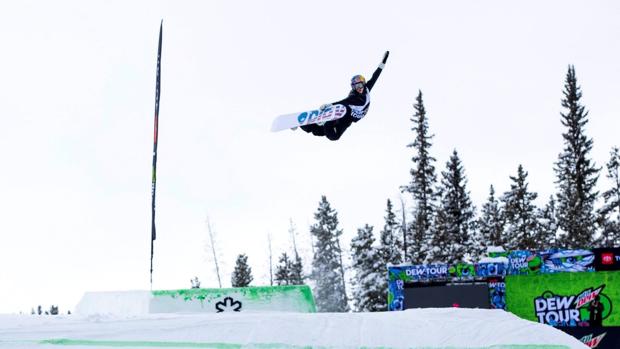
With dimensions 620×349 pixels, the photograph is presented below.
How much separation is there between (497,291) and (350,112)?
890cm

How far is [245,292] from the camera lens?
525 inches

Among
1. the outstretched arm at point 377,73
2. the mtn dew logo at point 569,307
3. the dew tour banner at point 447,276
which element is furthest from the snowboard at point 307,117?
the mtn dew logo at point 569,307

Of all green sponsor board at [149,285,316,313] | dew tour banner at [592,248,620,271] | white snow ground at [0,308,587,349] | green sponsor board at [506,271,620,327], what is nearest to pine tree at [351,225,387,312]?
green sponsor board at [506,271,620,327]

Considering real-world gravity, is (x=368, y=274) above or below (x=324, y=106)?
below

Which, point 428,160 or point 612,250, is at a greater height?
point 428,160

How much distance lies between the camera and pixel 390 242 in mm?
50125

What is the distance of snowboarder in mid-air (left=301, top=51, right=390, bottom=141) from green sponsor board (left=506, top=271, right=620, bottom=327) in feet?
27.9

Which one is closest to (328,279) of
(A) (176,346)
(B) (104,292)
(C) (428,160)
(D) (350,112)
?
(C) (428,160)

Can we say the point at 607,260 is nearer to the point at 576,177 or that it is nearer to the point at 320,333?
the point at 320,333

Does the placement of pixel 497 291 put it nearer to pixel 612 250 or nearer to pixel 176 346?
pixel 612 250

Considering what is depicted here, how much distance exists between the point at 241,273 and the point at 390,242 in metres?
12.2

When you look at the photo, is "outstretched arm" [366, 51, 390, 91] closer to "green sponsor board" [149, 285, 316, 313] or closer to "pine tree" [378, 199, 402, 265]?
"green sponsor board" [149, 285, 316, 313]

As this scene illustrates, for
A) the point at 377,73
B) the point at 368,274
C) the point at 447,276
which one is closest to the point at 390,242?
the point at 368,274

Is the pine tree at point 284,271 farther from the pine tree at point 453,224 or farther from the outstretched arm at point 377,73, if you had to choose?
the outstretched arm at point 377,73
